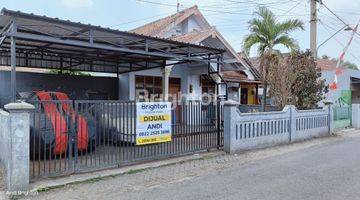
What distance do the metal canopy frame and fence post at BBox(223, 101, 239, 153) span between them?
2.21m

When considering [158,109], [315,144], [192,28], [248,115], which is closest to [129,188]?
[158,109]

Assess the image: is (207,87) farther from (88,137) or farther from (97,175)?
(97,175)

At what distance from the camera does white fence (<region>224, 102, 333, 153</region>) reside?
1150 centimetres

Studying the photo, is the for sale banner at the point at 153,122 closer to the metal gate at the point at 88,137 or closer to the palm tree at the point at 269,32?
the metal gate at the point at 88,137

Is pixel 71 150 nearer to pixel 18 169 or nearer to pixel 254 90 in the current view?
pixel 18 169

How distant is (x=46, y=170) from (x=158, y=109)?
3.22 m

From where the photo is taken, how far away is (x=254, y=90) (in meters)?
24.7

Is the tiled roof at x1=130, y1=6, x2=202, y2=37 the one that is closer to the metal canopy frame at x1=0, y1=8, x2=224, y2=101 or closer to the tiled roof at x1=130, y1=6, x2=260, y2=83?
the tiled roof at x1=130, y1=6, x2=260, y2=83

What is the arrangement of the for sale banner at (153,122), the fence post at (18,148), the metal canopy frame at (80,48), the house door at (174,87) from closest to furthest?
1. the fence post at (18,148)
2. the metal canopy frame at (80,48)
3. the for sale banner at (153,122)
4. the house door at (174,87)

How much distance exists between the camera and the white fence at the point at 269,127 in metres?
11.5

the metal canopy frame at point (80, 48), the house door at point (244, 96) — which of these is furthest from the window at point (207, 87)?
the metal canopy frame at point (80, 48)

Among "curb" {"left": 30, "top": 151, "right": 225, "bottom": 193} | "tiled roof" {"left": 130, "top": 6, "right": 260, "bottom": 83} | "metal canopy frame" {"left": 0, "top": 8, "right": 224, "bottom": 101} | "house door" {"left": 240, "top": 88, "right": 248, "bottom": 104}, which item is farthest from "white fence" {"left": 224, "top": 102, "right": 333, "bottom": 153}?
"house door" {"left": 240, "top": 88, "right": 248, "bottom": 104}

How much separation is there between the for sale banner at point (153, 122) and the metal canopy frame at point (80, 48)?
195cm

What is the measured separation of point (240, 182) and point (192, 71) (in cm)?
1181
